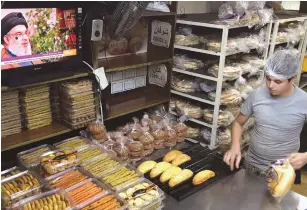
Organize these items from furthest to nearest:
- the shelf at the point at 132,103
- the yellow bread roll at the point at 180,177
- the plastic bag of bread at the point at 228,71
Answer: the plastic bag of bread at the point at 228,71 → the shelf at the point at 132,103 → the yellow bread roll at the point at 180,177

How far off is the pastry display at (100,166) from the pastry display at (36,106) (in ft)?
1.57

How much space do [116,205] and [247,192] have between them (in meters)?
0.76

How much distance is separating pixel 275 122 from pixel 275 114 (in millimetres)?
52

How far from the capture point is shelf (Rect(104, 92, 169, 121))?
7.84 ft

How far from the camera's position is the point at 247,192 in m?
1.78

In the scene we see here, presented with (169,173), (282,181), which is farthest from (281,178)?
(169,173)

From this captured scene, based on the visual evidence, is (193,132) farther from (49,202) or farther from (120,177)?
(49,202)

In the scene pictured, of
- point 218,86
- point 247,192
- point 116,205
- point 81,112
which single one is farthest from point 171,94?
point 116,205

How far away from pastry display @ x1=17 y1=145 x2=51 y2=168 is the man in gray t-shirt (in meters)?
1.12

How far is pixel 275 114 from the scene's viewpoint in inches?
78.0

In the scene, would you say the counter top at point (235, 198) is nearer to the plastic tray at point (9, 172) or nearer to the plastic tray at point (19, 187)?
the plastic tray at point (19, 187)

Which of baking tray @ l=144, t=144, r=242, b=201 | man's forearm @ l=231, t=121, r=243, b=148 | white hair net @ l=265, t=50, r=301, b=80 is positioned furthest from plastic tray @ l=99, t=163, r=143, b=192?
white hair net @ l=265, t=50, r=301, b=80

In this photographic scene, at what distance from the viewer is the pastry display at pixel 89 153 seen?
1842 millimetres

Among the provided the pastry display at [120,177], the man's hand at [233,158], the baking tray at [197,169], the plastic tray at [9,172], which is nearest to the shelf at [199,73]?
the baking tray at [197,169]
